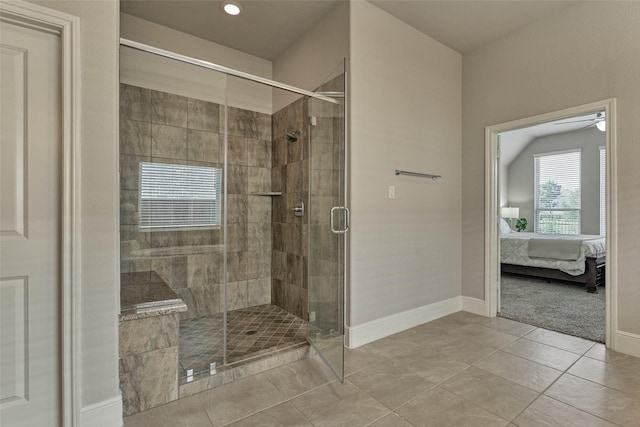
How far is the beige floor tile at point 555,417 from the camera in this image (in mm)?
1566

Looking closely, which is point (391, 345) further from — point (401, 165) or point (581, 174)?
point (581, 174)

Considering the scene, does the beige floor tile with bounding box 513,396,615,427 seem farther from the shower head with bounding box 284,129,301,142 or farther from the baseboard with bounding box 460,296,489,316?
the shower head with bounding box 284,129,301,142

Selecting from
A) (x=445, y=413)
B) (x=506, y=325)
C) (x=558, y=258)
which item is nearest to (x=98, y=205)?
(x=445, y=413)

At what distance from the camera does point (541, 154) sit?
6867mm

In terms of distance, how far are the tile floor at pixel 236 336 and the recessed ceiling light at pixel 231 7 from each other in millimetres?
2532

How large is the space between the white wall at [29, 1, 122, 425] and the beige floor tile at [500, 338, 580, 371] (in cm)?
265

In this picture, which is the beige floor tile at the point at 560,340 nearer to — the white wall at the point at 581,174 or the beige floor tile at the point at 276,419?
the beige floor tile at the point at 276,419

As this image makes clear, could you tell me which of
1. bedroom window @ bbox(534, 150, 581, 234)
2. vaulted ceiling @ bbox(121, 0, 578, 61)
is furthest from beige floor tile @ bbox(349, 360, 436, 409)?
bedroom window @ bbox(534, 150, 581, 234)

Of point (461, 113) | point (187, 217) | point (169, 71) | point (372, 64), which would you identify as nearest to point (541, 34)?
point (461, 113)

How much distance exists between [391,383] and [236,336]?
4.05 feet

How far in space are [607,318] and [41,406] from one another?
3689 mm

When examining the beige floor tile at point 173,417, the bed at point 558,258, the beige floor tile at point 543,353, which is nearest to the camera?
the beige floor tile at point 173,417

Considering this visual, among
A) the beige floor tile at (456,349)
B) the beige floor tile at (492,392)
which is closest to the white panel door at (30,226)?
the beige floor tile at (492,392)

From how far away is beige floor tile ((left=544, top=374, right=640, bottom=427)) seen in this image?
5.31ft
